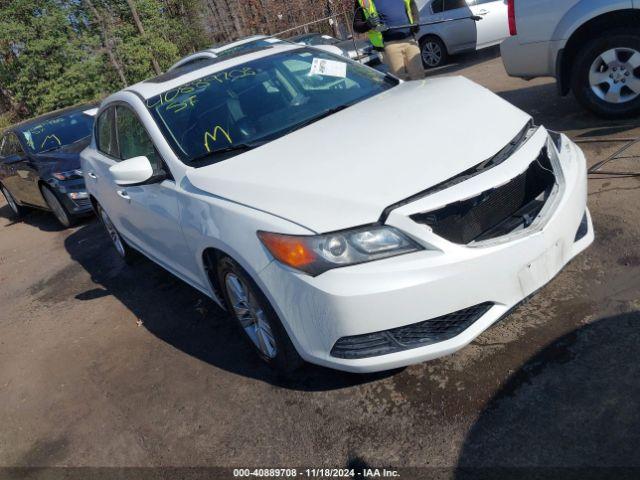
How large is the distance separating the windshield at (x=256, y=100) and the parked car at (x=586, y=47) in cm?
211

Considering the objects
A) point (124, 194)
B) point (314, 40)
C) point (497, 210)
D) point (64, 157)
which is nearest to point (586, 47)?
point (497, 210)

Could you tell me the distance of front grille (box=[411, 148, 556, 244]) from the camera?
8.17 ft

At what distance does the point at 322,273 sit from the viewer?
246 centimetres

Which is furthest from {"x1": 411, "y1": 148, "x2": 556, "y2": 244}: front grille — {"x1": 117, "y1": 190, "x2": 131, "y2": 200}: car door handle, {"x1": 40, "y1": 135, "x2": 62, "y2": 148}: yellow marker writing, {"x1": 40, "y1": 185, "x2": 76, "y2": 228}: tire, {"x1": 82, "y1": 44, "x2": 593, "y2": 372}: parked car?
{"x1": 40, "y1": 135, "x2": 62, "y2": 148}: yellow marker writing

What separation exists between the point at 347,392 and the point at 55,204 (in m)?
6.55

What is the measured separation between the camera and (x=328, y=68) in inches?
163

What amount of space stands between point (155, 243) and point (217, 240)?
1.36m

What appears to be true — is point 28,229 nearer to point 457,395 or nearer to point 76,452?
point 76,452

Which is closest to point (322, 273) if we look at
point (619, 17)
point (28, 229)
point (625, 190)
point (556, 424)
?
point (556, 424)

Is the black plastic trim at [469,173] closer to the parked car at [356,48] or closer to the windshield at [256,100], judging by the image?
the windshield at [256,100]

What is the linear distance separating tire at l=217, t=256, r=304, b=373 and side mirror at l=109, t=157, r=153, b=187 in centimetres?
78

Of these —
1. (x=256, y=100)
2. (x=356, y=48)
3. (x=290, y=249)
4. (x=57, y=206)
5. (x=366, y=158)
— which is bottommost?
(x=57, y=206)

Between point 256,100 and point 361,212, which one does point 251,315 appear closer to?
point 361,212

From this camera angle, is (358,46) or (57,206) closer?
(57,206)
